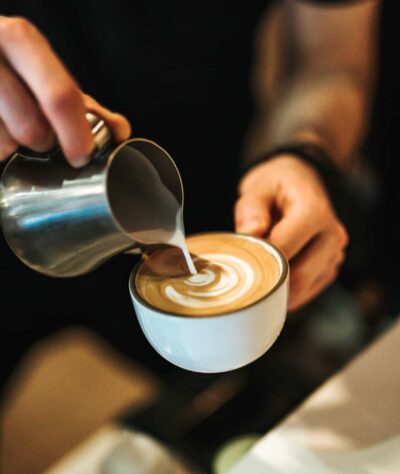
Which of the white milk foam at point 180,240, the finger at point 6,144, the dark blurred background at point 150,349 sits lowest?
the dark blurred background at point 150,349

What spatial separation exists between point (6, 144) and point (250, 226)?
13.6 inches


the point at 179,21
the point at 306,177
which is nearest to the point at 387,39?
the point at 179,21

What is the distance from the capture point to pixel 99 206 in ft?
1.55

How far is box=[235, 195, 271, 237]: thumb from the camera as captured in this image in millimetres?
704

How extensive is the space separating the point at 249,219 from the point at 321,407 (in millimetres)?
282

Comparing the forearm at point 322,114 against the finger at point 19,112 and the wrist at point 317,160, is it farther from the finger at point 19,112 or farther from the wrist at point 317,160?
the finger at point 19,112

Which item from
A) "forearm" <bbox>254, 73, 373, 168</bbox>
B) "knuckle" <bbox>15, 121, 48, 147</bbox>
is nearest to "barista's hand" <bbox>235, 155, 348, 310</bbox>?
"forearm" <bbox>254, 73, 373, 168</bbox>

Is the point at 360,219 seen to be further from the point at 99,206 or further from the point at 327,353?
the point at 99,206

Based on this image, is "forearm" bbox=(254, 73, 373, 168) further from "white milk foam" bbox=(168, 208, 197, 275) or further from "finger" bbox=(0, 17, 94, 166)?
"finger" bbox=(0, 17, 94, 166)

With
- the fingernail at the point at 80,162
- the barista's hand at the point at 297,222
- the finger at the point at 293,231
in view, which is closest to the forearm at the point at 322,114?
A: the barista's hand at the point at 297,222

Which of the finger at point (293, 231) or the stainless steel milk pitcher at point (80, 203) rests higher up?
the stainless steel milk pitcher at point (80, 203)

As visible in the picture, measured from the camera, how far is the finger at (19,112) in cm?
44

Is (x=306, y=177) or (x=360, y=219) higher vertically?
(x=306, y=177)

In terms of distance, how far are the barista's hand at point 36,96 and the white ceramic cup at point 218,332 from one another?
188mm
